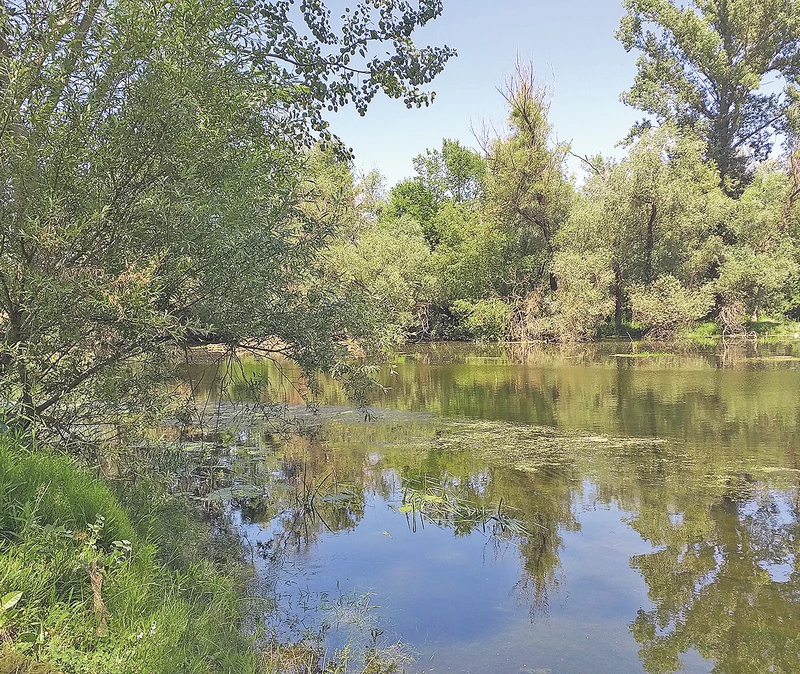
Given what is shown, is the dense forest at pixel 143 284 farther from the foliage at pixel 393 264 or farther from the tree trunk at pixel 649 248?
the tree trunk at pixel 649 248

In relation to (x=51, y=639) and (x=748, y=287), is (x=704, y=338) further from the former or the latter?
(x=51, y=639)

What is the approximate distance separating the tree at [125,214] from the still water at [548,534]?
71.2 inches

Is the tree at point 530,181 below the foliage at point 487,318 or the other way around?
the other way around

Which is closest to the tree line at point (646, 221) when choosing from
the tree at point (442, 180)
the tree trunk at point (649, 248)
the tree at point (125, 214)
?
the tree trunk at point (649, 248)

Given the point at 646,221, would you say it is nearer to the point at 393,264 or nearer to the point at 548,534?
the point at 393,264

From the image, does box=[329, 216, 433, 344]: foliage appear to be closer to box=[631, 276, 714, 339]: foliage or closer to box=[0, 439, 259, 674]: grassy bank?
box=[631, 276, 714, 339]: foliage

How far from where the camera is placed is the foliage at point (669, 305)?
2205cm

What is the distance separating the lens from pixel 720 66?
88.5ft

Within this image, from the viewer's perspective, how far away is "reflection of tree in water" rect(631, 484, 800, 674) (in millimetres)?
3537

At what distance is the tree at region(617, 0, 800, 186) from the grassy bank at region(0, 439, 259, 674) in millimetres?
30499

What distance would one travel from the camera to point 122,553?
2.88 metres

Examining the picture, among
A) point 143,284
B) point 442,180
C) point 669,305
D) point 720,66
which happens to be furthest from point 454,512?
point 442,180

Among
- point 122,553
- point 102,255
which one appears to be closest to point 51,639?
point 122,553

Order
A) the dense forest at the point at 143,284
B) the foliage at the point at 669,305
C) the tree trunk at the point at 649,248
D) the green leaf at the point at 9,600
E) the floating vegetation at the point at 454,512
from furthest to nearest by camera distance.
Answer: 1. the tree trunk at the point at 649,248
2. the foliage at the point at 669,305
3. the floating vegetation at the point at 454,512
4. the dense forest at the point at 143,284
5. the green leaf at the point at 9,600
